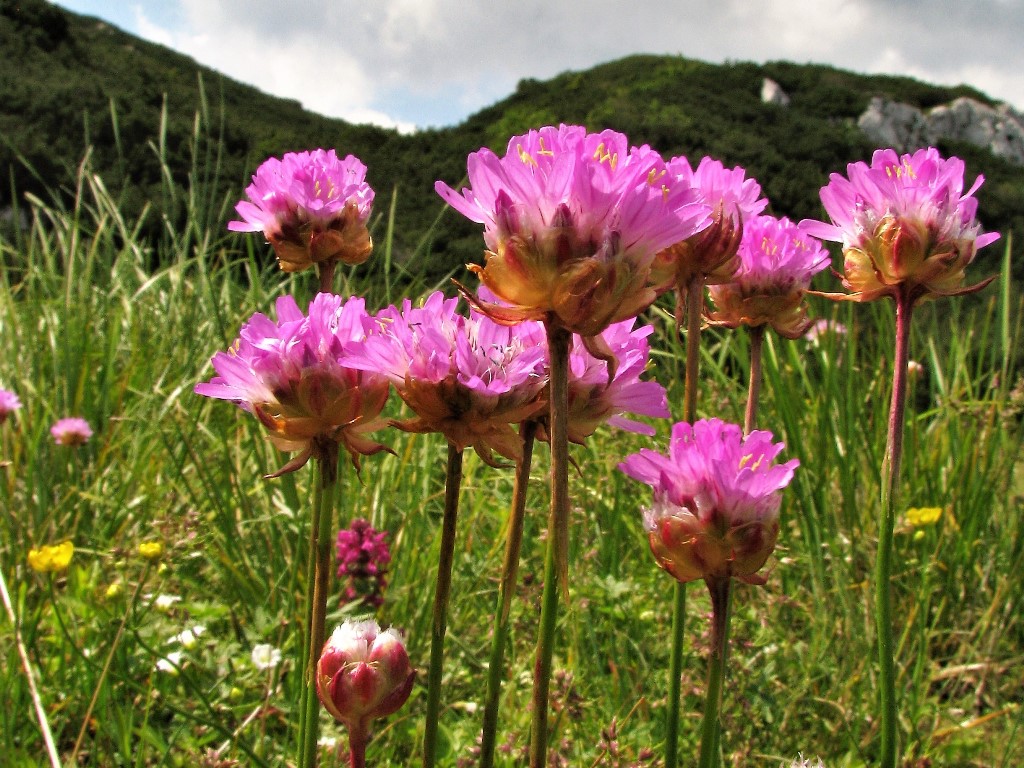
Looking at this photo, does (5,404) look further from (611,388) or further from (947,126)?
(947,126)

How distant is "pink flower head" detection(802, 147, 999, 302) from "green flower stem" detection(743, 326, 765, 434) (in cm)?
14

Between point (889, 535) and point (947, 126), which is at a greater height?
point (947, 126)

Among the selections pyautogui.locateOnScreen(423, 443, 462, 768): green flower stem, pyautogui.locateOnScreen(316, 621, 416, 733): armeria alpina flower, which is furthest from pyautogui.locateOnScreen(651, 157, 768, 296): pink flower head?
pyautogui.locateOnScreen(316, 621, 416, 733): armeria alpina flower

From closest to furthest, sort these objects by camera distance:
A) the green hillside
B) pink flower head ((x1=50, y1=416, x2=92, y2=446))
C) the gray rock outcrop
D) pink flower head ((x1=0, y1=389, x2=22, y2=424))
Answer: pink flower head ((x1=0, y1=389, x2=22, y2=424)) < pink flower head ((x1=50, y1=416, x2=92, y2=446)) < the green hillside < the gray rock outcrop

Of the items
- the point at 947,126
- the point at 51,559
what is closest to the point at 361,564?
the point at 51,559

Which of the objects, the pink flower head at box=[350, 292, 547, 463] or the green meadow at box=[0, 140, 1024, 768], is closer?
the pink flower head at box=[350, 292, 547, 463]

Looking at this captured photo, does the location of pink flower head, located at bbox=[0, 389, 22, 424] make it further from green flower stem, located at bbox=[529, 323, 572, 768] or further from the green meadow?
green flower stem, located at bbox=[529, 323, 572, 768]

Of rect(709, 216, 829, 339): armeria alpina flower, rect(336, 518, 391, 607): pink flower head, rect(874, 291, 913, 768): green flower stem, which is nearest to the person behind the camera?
rect(874, 291, 913, 768): green flower stem

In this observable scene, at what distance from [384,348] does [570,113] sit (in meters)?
21.9

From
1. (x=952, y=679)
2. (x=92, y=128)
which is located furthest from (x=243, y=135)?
(x=952, y=679)

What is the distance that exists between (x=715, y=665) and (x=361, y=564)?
104cm

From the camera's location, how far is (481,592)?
5.61 ft

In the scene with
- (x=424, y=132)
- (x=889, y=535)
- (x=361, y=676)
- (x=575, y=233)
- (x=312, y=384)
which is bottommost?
(x=361, y=676)

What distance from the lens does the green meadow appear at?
4.56 feet
